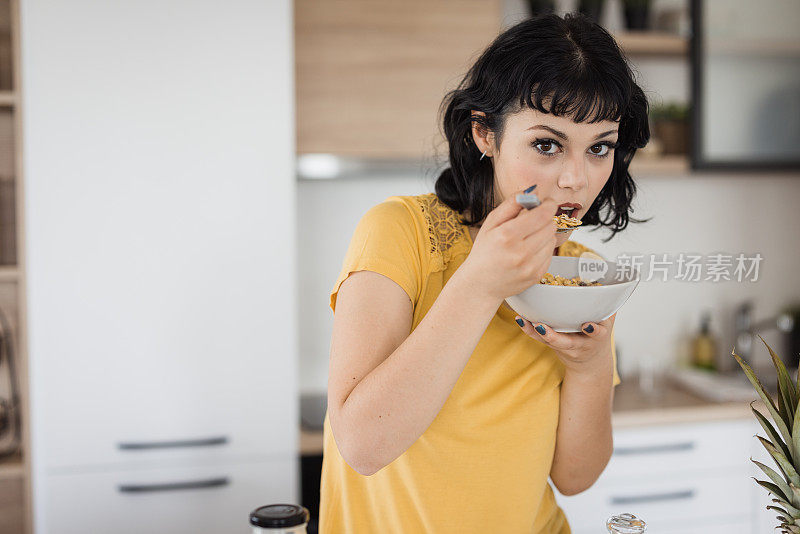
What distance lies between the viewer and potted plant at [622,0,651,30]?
2600 millimetres

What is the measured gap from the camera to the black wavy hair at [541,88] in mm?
962

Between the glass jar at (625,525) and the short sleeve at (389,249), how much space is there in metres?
0.38

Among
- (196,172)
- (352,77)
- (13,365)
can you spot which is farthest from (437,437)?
(13,365)

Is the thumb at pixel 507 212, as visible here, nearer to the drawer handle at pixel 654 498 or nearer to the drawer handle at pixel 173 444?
the drawer handle at pixel 173 444

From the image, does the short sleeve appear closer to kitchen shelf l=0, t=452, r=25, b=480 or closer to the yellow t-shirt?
the yellow t-shirt

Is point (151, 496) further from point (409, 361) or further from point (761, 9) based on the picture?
point (761, 9)

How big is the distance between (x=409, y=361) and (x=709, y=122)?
87.6 inches

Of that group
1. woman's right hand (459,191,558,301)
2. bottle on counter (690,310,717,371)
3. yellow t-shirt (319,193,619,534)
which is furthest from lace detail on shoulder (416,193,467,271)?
bottle on counter (690,310,717,371)

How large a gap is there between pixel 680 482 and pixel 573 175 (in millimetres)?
A: 1779

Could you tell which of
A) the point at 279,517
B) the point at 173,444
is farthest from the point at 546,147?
the point at 173,444

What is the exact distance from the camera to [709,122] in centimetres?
261

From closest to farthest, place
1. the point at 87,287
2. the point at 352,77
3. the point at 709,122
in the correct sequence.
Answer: the point at 87,287 < the point at 352,77 < the point at 709,122

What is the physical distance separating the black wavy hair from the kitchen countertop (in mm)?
1268

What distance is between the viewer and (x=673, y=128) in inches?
106
